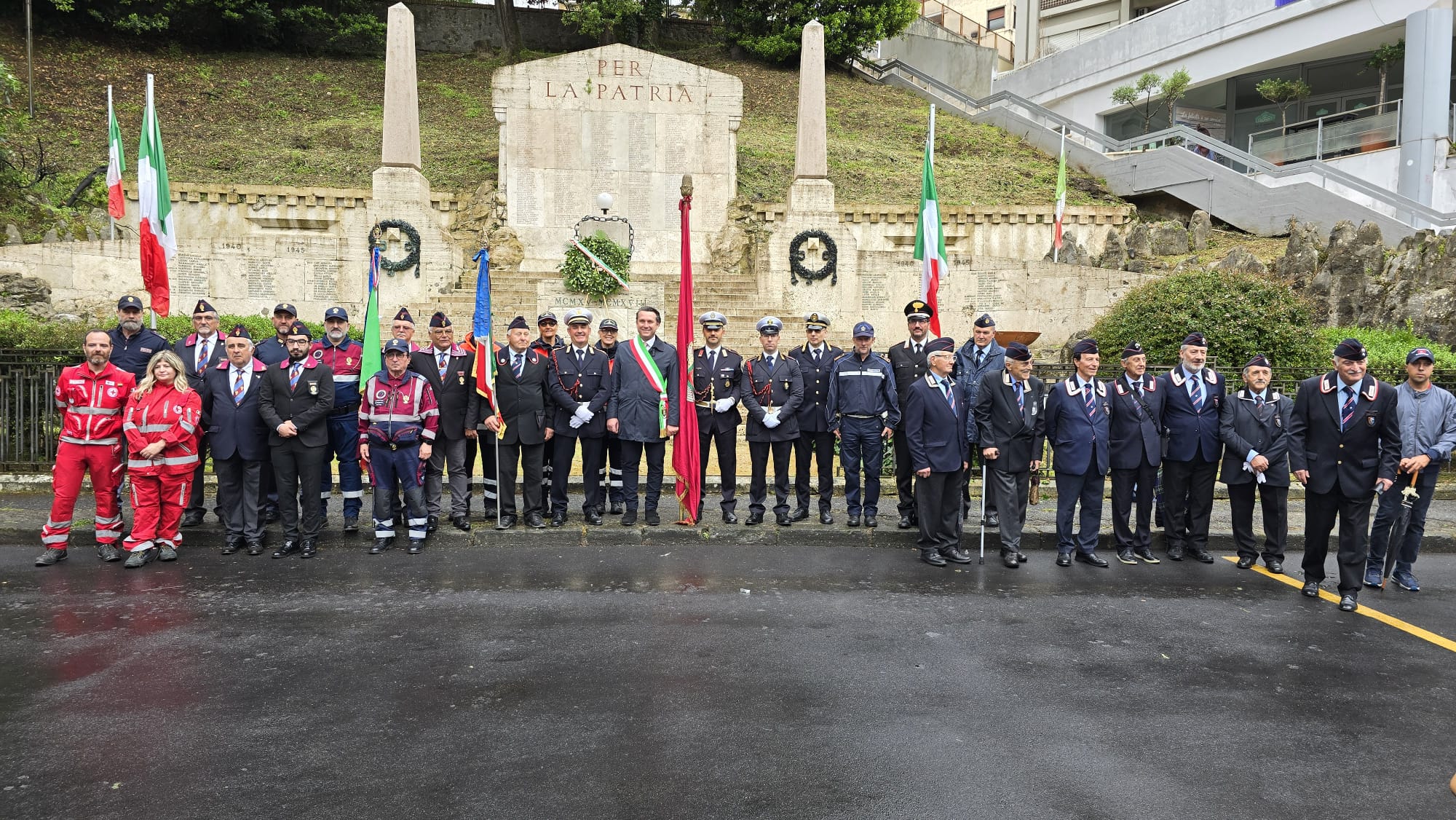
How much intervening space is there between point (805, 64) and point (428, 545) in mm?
16937

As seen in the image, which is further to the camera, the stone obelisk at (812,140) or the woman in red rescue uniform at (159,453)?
the stone obelisk at (812,140)

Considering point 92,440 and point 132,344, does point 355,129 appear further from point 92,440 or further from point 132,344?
point 92,440

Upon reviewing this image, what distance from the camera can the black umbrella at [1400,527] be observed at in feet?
25.2

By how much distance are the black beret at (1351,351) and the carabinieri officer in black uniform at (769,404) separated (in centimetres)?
439

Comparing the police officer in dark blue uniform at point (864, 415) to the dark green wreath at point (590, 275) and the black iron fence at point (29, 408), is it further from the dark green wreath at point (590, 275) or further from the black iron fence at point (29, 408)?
the dark green wreath at point (590, 275)

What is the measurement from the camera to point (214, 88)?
3559 centimetres

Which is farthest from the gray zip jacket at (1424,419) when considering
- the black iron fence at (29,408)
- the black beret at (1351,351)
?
the black iron fence at (29,408)

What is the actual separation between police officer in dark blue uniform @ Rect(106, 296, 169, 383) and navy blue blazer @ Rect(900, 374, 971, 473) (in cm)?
695

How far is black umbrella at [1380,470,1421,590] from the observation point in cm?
769

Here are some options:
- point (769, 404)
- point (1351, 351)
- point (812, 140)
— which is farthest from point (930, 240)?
point (812, 140)

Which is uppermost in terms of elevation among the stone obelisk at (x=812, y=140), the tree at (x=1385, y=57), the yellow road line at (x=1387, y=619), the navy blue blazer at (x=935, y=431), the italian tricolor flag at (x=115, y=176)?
the tree at (x=1385, y=57)

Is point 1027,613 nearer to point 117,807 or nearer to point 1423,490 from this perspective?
point 1423,490

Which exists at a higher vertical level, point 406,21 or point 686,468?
point 406,21

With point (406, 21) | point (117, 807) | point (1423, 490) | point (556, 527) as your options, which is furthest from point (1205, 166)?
point (117, 807)
